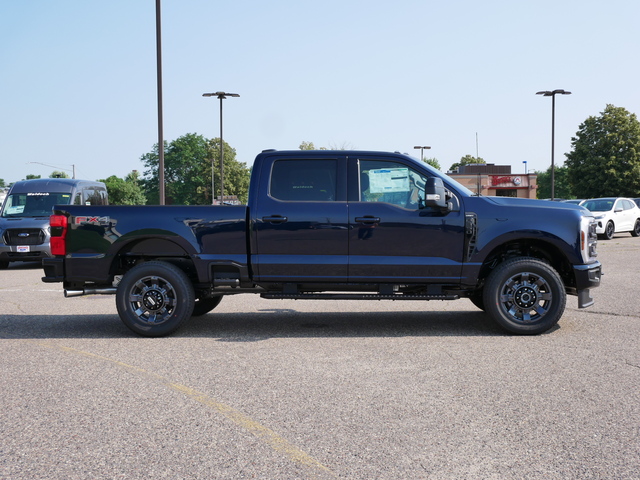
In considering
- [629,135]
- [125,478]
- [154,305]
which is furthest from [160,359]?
[629,135]

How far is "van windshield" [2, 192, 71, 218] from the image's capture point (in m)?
18.5

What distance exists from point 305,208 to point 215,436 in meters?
3.68

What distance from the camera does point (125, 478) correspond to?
11.3 ft

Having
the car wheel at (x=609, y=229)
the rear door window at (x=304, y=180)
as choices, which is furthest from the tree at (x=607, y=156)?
the rear door window at (x=304, y=180)

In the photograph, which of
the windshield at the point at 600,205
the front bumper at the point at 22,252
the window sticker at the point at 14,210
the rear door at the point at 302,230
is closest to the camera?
the rear door at the point at 302,230

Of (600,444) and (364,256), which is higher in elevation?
(364,256)

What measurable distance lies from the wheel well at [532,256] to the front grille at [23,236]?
13.0 m

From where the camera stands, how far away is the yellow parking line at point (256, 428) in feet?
11.8

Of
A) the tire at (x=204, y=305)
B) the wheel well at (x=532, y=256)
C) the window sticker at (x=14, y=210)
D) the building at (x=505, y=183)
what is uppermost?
the building at (x=505, y=183)

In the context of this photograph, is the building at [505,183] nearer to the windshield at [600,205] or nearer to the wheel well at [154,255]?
the windshield at [600,205]

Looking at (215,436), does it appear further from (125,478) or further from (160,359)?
(160,359)

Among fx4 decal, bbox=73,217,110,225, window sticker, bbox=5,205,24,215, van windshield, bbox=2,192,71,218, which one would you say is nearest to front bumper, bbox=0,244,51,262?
van windshield, bbox=2,192,71,218

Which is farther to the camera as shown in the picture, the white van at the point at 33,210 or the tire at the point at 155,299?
the white van at the point at 33,210

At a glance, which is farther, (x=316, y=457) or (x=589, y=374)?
(x=589, y=374)
